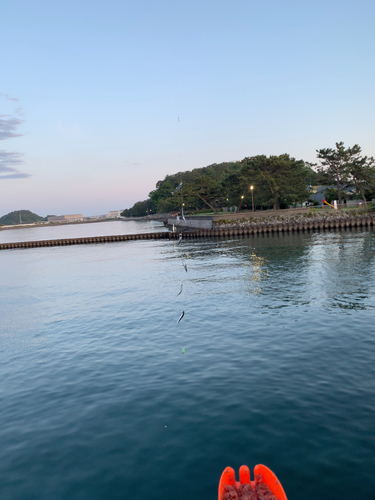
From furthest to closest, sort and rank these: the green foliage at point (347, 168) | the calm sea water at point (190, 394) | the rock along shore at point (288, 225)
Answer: the green foliage at point (347, 168) → the rock along shore at point (288, 225) → the calm sea water at point (190, 394)

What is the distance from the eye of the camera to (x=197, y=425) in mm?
10922

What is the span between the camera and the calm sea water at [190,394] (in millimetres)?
8930

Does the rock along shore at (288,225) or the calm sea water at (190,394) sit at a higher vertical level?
the rock along shore at (288,225)

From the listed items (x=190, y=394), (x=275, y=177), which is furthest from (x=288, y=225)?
(x=190, y=394)

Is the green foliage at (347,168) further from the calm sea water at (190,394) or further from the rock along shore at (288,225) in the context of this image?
the calm sea water at (190,394)

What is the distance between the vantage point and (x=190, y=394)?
12922 mm

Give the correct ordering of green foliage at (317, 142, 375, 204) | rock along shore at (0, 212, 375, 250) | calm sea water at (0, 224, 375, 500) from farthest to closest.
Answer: green foliage at (317, 142, 375, 204)
rock along shore at (0, 212, 375, 250)
calm sea water at (0, 224, 375, 500)

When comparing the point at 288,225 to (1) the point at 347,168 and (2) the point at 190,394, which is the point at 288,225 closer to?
(1) the point at 347,168

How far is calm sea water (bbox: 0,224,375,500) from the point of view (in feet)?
29.3

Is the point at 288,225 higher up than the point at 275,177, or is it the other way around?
the point at 275,177

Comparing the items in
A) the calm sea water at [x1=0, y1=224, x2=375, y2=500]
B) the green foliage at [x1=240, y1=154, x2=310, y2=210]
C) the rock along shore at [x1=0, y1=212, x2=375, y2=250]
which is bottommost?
the calm sea water at [x1=0, y1=224, x2=375, y2=500]

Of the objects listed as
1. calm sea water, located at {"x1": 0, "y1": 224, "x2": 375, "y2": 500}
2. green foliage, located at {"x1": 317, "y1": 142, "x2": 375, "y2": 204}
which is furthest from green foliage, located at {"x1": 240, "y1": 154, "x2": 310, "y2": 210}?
calm sea water, located at {"x1": 0, "y1": 224, "x2": 375, "y2": 500}

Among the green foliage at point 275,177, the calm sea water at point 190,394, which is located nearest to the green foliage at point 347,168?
the green foliage at point 275,177

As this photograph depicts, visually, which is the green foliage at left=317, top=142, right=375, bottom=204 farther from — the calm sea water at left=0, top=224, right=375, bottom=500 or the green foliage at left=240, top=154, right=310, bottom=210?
the calm sea water at left=0, top=224, right=375, bottom=500
